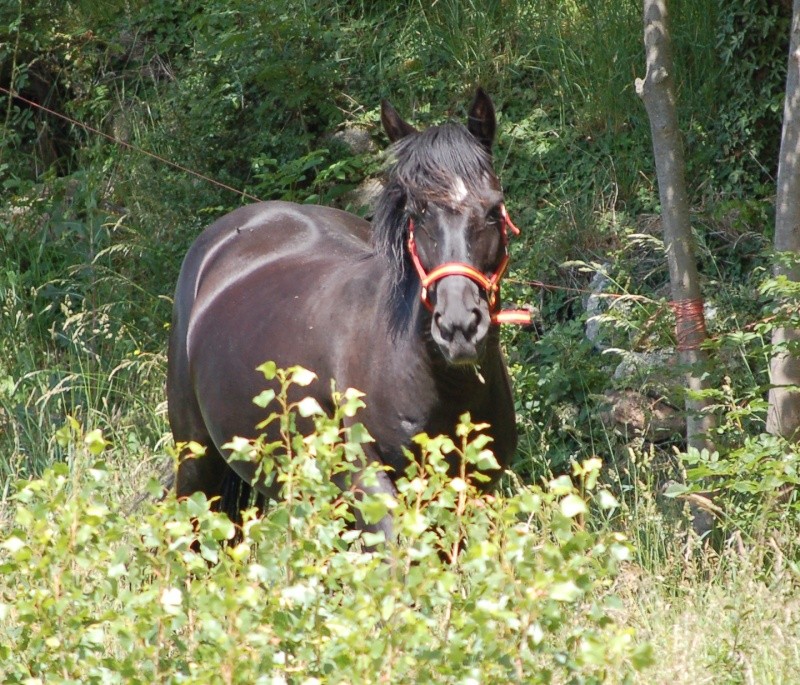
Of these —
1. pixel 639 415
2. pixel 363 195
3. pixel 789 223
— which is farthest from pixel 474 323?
pixel 363 195

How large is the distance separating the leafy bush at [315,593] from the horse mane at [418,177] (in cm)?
124

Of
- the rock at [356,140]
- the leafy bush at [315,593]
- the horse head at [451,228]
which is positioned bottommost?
the leafy bush at [315,593]

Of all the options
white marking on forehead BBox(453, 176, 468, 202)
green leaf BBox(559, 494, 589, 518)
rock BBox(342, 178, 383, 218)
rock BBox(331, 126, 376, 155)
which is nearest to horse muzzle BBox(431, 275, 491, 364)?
white marking on forehead BBox(453, 176, 468, 202)

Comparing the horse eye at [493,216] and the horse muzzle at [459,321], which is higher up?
the horse eye at [493,216]

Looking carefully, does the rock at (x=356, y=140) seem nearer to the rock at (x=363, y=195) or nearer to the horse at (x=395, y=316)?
the rock at (x=363, y=195)

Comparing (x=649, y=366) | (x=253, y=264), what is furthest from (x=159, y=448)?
(x=649, y=366)

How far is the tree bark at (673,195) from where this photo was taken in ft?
15.0

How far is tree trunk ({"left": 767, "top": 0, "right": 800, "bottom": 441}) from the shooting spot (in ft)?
14.2

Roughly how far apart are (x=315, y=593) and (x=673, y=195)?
290cm

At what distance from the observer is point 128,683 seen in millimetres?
2184

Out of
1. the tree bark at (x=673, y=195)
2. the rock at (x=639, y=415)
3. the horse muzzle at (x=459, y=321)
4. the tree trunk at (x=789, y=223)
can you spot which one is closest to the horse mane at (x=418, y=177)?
the horse muzzle at (x=459, y=321)

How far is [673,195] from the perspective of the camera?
15.1 feet

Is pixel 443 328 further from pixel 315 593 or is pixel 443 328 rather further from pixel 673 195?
pixel 673 195

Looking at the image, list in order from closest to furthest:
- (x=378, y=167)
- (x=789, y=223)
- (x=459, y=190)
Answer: (x=459, y=190) → (x=789, y=223) → (x=378, y=167)
